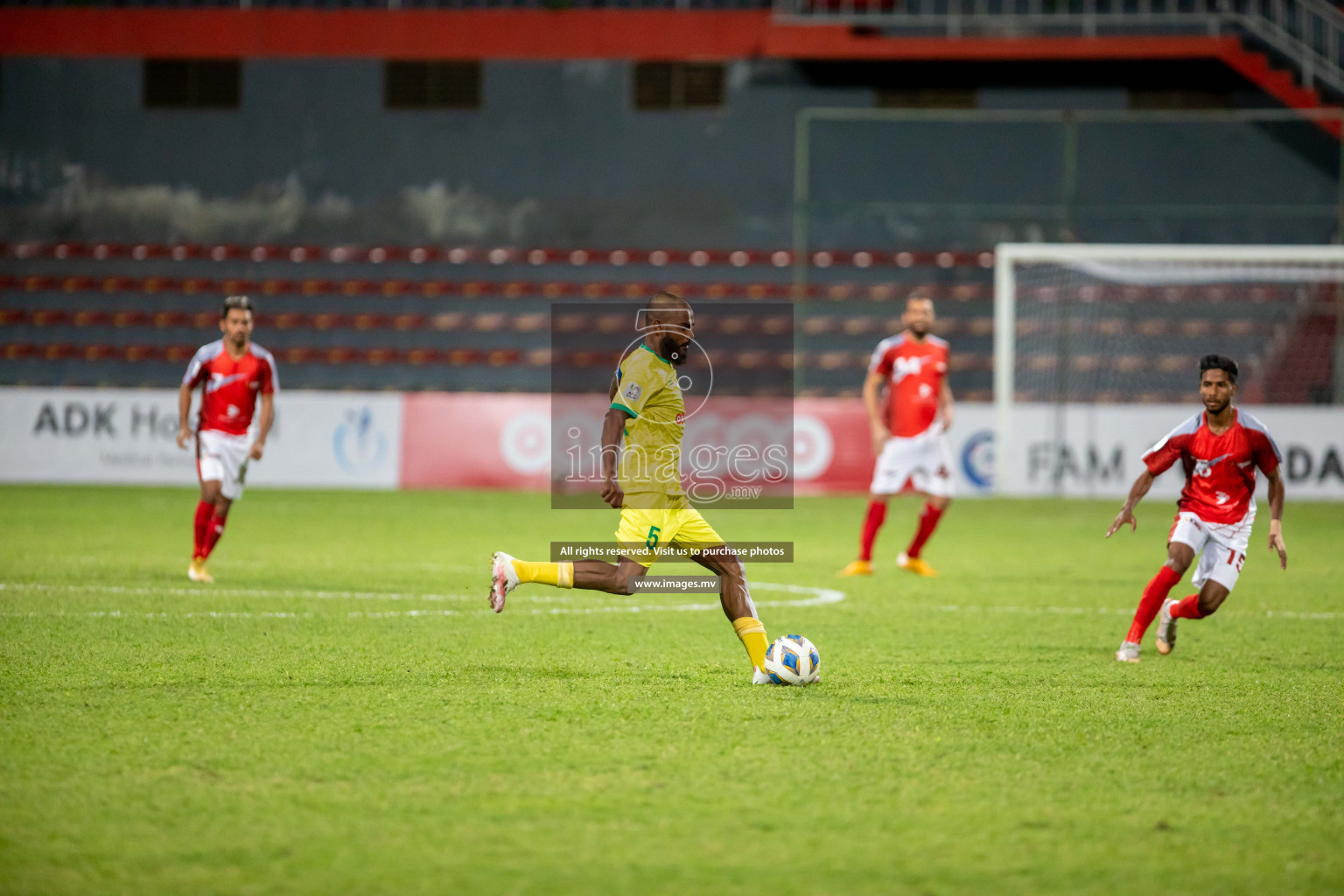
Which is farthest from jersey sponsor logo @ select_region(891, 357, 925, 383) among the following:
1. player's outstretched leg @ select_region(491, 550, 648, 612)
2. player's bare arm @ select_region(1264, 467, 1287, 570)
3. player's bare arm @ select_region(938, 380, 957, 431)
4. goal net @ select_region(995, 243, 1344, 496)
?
goal net @ select_region(995, 243, 1344, 496)

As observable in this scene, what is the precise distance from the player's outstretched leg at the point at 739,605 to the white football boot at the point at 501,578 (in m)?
0.85

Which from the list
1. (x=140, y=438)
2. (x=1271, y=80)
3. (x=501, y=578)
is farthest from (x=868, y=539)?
(x=1271, y=80)

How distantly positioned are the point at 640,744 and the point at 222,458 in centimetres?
619

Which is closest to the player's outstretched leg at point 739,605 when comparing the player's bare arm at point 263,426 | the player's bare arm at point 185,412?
the player's bare arm at point 263,426

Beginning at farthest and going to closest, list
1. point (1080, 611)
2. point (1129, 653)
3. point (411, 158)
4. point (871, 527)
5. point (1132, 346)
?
1. point (411, 158)
2. point (1132, 346)
3. point (871, 527)
4. point (1080, 611)
5. point (1129, 653)

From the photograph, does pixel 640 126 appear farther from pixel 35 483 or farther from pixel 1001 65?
pixel 35 483

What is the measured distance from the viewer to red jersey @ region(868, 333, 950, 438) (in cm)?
1212

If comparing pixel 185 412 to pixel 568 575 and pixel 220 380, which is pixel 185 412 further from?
pixel 568 575

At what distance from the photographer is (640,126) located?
26.3m

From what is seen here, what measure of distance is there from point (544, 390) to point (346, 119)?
22.4 feet

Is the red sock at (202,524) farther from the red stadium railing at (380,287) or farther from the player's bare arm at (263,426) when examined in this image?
the red stadium railing at (380,287)

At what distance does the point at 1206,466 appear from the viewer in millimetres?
7527

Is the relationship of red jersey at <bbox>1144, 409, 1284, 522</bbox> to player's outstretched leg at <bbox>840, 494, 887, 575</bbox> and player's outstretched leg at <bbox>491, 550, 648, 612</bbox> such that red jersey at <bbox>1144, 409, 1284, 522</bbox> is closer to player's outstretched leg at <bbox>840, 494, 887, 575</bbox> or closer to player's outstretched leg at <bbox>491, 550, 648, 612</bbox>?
player's outstretched leg at <bbox>491, 550, 648, 612</bbox>

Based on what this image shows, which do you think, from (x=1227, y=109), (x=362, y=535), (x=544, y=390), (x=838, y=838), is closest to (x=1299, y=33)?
(x=1227, y=109)
